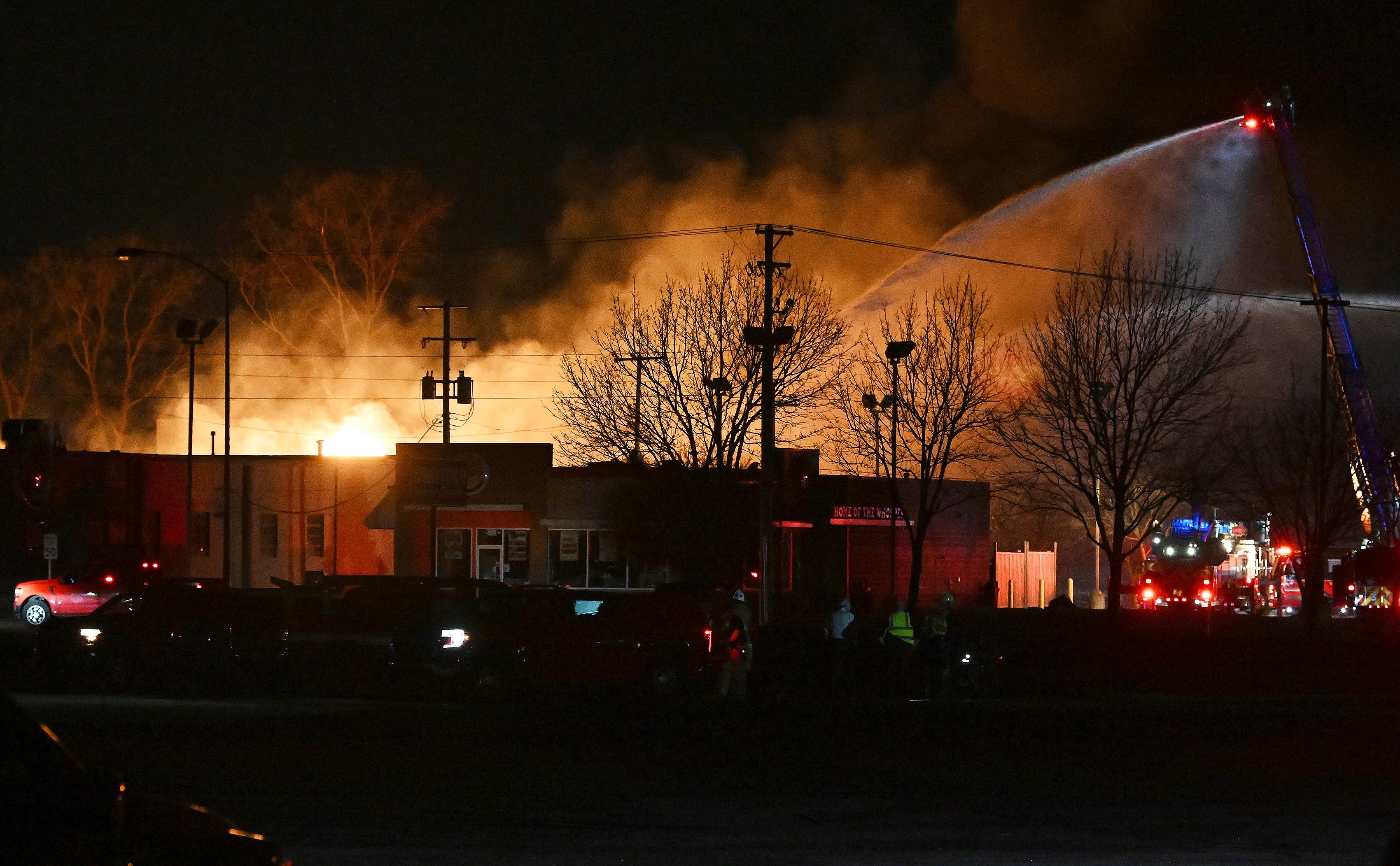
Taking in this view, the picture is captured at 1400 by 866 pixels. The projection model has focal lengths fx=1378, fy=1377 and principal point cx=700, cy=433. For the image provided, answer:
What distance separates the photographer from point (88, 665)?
19.7m

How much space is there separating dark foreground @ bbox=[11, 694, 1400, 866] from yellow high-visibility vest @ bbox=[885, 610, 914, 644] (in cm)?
200

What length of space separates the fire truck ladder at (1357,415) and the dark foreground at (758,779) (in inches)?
1042

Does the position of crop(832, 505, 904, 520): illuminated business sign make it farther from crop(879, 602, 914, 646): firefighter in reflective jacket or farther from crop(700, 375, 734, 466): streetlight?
crop(879, 602, 914, 646): firefighter in reflective jacket

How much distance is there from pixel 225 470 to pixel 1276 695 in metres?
28.6

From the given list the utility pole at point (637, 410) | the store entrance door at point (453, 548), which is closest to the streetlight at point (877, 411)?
the utility pole at point (637, 410)

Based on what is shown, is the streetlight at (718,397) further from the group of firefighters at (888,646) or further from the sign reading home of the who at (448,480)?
the group of firefighters at (888,646)

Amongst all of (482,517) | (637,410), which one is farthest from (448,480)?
(637,410)

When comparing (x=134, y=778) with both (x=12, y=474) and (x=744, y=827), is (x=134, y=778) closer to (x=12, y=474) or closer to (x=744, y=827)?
(x=744, y=827)

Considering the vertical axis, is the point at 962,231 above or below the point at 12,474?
above

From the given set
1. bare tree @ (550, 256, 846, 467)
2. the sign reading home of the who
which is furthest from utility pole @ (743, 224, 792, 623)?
the sign reading home of the who

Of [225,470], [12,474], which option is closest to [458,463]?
[225,470]

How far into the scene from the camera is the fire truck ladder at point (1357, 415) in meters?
41.4

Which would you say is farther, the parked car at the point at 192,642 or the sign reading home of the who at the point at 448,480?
the sign reading home of the who at the point at 448,480

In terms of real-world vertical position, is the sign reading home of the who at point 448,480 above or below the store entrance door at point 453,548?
above
